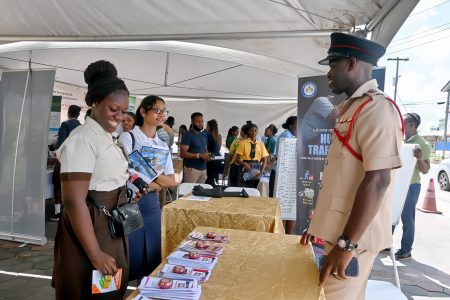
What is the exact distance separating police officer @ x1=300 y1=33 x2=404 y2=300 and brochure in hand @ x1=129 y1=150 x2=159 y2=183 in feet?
3.59

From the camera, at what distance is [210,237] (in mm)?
1717

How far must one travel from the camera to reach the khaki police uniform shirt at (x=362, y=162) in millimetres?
1232

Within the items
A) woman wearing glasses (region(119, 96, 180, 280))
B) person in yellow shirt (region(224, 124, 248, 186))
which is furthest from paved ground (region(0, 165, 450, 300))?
person in yellow shirt (region(224, 124, 248, 186))

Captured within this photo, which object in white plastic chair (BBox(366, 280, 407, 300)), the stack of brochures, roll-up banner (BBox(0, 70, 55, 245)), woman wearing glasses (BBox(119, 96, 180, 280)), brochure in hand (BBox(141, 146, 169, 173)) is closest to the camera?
the stack of brochures

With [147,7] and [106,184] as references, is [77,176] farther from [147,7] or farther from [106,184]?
[147,7]

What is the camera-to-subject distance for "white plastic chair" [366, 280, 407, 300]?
2051 mm

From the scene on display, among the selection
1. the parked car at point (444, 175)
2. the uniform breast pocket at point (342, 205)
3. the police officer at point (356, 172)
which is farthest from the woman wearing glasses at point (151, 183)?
the parked car at point (444, 175)

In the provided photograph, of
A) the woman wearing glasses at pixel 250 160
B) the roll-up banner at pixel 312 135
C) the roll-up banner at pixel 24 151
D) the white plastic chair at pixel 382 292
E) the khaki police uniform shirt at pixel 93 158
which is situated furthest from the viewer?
the woman wearing glasses at pixel 250 160

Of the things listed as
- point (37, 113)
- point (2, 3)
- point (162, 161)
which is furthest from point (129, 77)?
point (162, 161)

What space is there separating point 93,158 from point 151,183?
0.90m

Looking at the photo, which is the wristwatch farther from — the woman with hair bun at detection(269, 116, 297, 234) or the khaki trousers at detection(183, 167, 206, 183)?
the khaki trousers at detection(183, 167, 206, 183)

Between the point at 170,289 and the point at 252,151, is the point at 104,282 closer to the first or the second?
the point at 170,289

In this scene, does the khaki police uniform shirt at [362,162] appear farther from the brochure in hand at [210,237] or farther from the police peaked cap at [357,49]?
the brochure in hand at [210,237]

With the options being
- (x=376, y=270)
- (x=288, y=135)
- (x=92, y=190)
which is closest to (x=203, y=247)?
(x=92, y=190)
